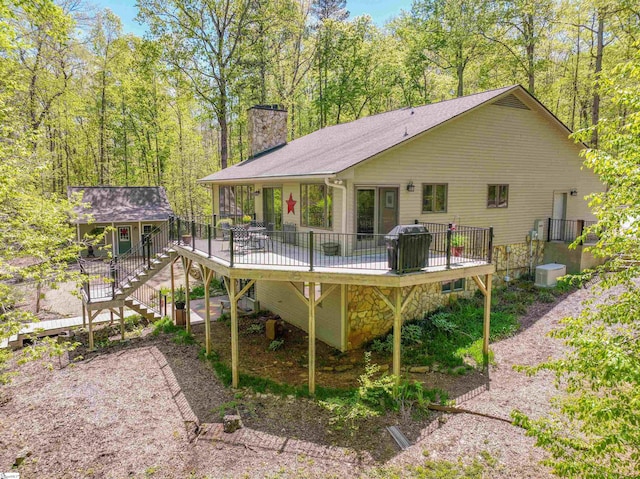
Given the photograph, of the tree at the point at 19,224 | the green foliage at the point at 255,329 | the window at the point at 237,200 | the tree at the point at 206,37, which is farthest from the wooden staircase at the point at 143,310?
the tree at the point at 206,37

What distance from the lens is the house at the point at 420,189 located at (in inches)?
421

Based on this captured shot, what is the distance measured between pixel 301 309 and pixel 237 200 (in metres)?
6.18

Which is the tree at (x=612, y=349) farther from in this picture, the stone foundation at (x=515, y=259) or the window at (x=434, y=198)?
the stone foundation at (x=515, y=259)

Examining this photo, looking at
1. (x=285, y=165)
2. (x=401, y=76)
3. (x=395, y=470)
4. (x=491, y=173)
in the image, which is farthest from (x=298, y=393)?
(x=401, y=76)

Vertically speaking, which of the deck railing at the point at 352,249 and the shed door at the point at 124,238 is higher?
the deck railing at the point at 352,249

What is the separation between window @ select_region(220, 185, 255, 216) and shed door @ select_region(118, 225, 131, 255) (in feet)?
34.3

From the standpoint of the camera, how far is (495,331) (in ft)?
37.3

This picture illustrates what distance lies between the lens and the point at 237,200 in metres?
16.6

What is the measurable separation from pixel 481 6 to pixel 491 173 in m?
16.4

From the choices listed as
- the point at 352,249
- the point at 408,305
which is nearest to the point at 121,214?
the point at 352,249

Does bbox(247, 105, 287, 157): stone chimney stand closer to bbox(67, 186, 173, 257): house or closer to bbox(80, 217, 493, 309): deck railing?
bbox(80, 217, 493, 309): deck railing

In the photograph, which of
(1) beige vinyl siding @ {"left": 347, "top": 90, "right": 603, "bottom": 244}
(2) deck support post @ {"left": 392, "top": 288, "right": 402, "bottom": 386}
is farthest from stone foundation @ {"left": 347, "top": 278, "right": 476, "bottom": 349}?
(1) beige vinyl siding @ {"left": 347, "top": 90, "right": 603, "bottom": 244}

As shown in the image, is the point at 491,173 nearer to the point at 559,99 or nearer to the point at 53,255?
the point at 53,255

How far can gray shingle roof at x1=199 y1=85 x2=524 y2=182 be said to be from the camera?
10.4 metres
